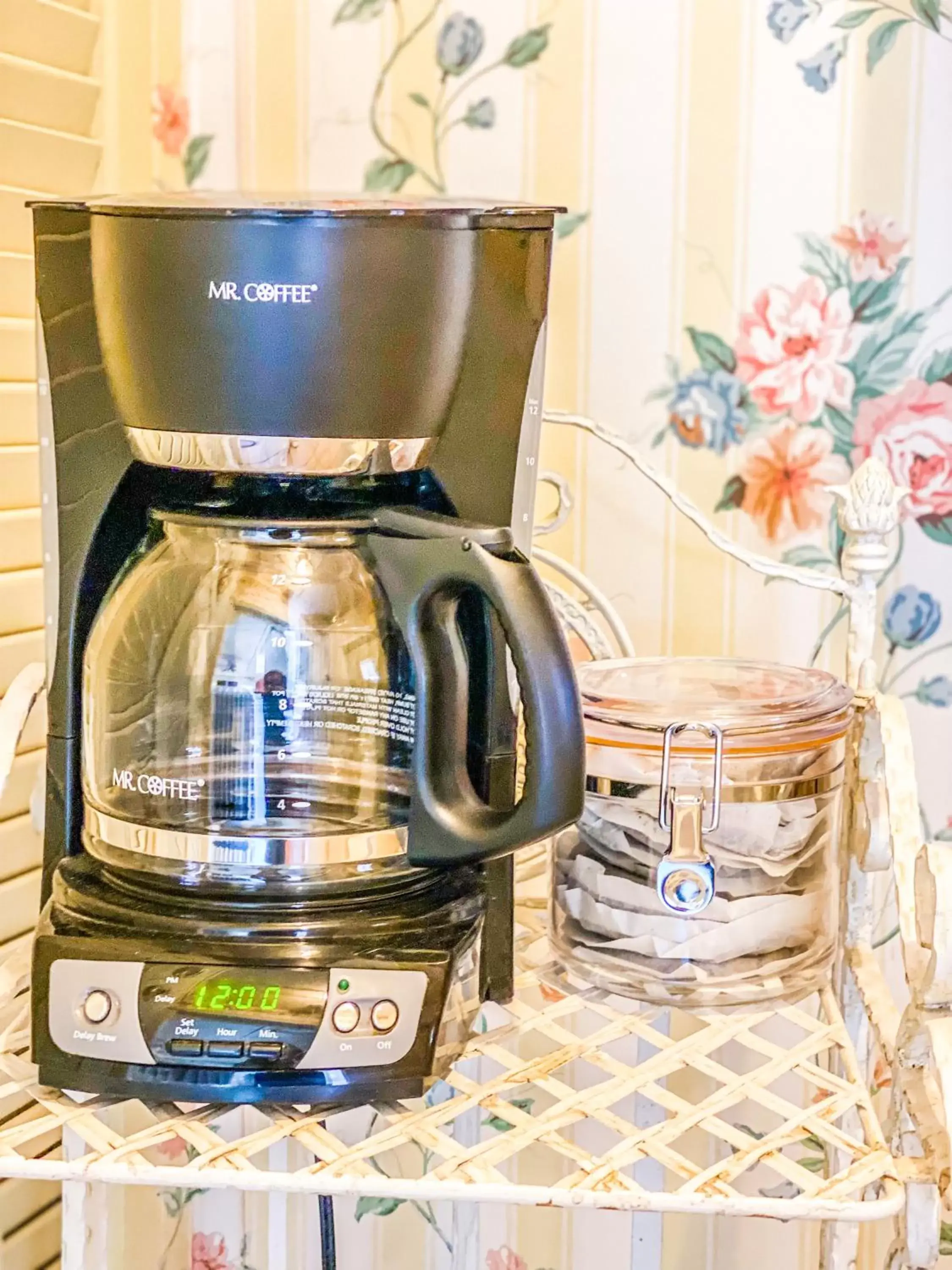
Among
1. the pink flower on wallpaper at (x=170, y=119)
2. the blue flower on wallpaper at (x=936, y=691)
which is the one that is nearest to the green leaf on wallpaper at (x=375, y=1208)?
the blue flower on wallpaper at (x=936, y=691)

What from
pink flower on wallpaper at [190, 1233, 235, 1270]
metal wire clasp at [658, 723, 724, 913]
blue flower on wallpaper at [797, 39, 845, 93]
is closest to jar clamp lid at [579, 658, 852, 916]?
metal wire clasp at [658, 723, 724, 913]

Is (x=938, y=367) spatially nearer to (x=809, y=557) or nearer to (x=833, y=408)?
(x=833, y=408)

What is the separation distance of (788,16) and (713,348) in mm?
271

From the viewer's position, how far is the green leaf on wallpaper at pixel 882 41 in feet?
3.62

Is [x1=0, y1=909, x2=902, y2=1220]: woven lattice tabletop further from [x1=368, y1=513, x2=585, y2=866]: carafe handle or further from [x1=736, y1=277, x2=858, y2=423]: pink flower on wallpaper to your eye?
[x1=736, y1=277, x2=858, y2=423]: pink flower on wallpaper

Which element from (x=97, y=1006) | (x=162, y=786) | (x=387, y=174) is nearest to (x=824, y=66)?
(x=387, y=174)

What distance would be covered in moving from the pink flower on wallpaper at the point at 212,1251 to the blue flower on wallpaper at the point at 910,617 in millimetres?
890

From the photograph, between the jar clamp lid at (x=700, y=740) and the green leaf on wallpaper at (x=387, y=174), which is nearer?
the jar clamp lid at (x=700, y=740)

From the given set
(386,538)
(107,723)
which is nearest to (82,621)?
(107,723)

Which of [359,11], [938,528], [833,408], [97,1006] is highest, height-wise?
[359,11]

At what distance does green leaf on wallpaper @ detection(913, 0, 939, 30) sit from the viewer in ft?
3.59

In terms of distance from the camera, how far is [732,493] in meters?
1.20

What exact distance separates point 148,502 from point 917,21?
2.43 ft

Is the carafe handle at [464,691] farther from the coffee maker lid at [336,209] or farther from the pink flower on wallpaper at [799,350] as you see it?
the pink flower on wallpaper at [799,350]
